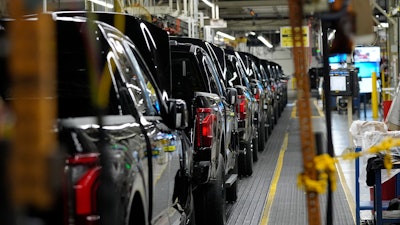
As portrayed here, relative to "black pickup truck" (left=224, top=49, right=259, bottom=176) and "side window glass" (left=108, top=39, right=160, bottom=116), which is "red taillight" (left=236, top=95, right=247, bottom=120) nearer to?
"black pickup truck" (left=224, top=49, right=259, bottom=176)

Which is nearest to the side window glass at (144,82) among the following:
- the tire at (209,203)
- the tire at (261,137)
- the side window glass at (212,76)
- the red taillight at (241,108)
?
the tire at (209,203)

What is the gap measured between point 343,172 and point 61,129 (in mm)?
8983

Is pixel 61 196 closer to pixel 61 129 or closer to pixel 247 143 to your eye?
pixel 61 129

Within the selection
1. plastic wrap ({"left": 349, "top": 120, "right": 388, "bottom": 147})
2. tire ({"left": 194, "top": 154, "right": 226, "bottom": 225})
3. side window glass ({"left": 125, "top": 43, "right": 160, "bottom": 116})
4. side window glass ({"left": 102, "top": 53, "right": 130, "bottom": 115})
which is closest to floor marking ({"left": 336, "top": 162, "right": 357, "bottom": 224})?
plastic wrap ({"left": 349, "top": 120, "right": 388, "bottom": 147})

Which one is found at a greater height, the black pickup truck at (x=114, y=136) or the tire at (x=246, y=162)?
the black pickup truck at (x=114, y=136)

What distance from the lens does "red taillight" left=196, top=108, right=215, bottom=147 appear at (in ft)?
22.7

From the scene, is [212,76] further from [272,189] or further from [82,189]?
[82,189]

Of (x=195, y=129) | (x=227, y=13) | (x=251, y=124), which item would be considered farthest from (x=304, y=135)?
(x=227, y=13)

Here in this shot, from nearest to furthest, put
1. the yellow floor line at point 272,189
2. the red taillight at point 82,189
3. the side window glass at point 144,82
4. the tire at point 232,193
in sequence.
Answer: the red taillight at point 82,189 → the side window glass at point 144,82 → the yellow floor line at point 272,189 → the tire at point 232,193

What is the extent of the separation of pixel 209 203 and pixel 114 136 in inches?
140

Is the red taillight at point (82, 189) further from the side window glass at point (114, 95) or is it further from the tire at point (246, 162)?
the tire at point (246, 162)

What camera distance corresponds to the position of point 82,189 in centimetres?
288

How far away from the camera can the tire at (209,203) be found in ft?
22.6

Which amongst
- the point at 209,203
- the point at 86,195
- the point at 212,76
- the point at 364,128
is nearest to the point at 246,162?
the point at 212,76
